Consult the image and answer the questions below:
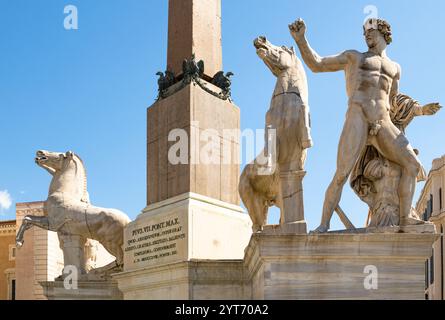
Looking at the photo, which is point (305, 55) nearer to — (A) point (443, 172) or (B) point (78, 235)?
(B) point (78, 235)

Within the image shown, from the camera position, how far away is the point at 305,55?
11484 mm

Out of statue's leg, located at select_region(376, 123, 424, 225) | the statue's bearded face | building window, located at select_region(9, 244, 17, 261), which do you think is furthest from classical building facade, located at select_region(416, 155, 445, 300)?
the statue's bearded face

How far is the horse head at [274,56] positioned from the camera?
473 inches

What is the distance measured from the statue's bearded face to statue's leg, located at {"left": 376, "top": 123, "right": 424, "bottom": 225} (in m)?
1.12

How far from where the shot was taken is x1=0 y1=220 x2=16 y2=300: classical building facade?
145 ft

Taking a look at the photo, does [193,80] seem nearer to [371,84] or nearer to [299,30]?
[299,30]

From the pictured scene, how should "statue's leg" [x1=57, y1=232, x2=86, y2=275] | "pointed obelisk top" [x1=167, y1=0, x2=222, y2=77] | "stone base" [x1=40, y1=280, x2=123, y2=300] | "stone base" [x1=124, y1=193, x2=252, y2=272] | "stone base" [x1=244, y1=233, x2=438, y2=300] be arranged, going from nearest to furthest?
1. "stone base" [x1=244, y1=233, x2=438, y2=300]
2. "stone base" [x1=124, y1=193, x2=252, y2=272]
3. "pointed obelisk top" [x1=167, y1=0, x2=222, y2=77]
4. "stone base" [x1=40, y1=280, x2=123, y2=300]
5. "statue's leg" [x1=57, y1=232, x2=86, y2=275]

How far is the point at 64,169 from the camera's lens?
17.9 metres

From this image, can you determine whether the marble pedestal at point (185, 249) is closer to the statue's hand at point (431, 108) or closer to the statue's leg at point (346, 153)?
the statue's leg at point (346, 153)

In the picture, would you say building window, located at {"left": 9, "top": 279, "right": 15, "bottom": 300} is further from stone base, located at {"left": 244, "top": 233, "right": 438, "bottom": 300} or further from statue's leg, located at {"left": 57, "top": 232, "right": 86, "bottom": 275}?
stone base, located at {"left": 244, "top": 233, "right": 438, "bottom": 300}

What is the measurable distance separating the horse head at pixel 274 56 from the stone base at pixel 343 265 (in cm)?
262

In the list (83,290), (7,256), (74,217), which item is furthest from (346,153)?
(7,256)

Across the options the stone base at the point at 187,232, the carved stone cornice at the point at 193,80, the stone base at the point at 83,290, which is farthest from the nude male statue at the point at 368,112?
the stone base at the point at 83,290
